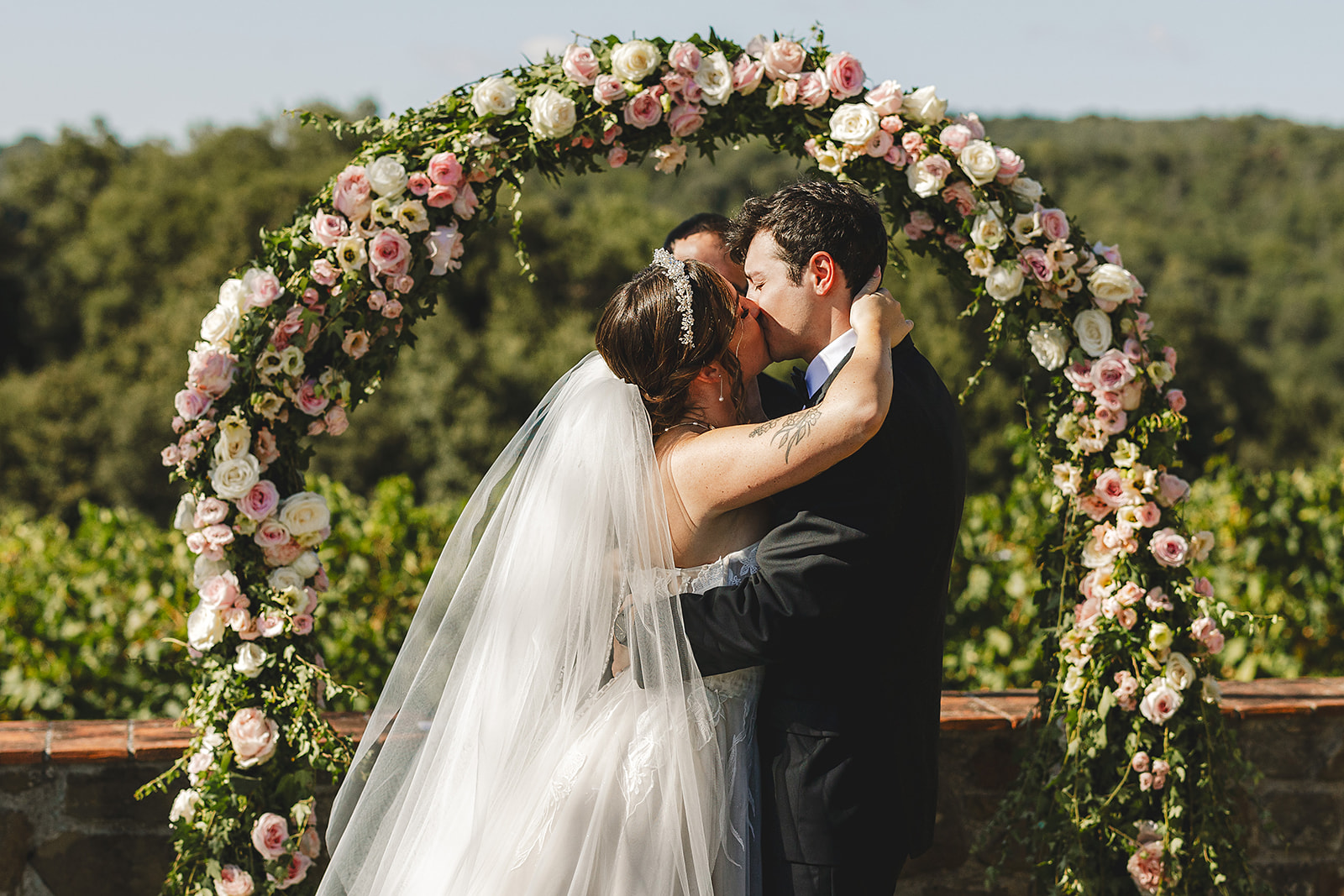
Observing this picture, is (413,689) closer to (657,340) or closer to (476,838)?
(476,838)

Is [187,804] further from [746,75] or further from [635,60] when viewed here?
[746,75]

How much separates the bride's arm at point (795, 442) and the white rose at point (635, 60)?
1035 millimetres

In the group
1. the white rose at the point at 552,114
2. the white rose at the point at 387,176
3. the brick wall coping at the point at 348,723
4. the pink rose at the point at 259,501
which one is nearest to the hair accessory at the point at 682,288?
the white rose at the point at 552,114

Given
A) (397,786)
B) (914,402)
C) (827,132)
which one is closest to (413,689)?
(397,786)

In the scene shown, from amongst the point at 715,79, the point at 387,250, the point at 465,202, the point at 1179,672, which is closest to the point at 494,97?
the point at 465,202

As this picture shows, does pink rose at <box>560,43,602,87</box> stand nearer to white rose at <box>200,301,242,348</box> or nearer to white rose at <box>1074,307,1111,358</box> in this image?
white rose at <box>200,301,242,348</box>

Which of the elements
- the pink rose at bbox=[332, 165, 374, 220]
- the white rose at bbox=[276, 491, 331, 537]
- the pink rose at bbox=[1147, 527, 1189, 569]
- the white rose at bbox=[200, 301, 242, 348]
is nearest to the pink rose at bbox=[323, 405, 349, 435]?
the white rose at bbox=[276, 491, 331, 537]

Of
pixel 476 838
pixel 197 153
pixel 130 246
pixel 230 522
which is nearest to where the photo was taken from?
pixel 476 838

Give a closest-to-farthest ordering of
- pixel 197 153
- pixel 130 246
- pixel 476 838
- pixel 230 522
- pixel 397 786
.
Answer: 1. pixel 476 838
2. pixel 397 786
3. pixel 230 522
4. pixel 130 246
5. pixel 197 153

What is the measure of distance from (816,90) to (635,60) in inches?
19.6

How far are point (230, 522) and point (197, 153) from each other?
32236 mm

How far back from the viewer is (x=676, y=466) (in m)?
2.31

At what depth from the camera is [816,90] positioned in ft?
9.77

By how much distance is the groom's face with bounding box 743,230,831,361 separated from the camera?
8.02 feet
